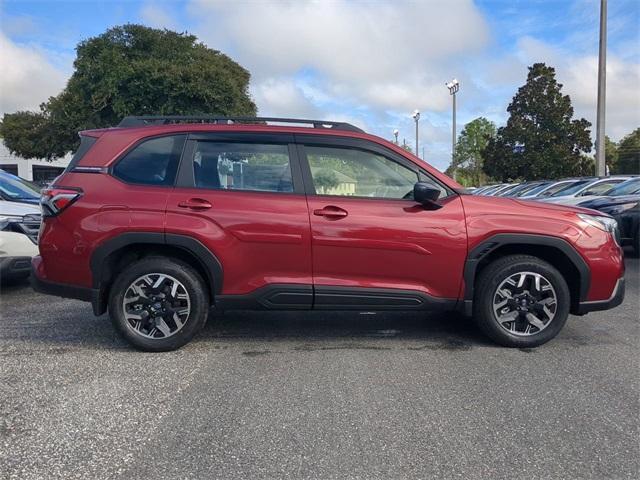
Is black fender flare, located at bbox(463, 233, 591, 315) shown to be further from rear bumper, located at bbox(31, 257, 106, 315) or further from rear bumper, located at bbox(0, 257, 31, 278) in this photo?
rear bumper, located at bbox(0, 257, 31, 278)

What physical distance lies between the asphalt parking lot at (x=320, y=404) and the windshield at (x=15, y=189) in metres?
2.89

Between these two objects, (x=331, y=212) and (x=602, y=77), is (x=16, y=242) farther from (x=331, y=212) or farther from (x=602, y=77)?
(x=602, y=77)

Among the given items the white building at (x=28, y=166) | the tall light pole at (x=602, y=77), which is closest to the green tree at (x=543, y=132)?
the tall light pole at (x=602, y=77)

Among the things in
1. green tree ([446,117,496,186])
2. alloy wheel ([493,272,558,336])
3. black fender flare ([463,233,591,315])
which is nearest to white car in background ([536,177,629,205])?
black fender flare ([463,233,591,315])

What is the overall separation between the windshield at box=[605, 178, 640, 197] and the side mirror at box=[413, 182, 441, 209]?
8532 millimetres

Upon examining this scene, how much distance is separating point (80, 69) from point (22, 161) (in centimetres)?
2538

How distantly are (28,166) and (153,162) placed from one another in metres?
51.2

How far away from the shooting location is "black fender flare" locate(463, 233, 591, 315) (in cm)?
466

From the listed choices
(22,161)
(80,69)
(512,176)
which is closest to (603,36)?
(512,176)

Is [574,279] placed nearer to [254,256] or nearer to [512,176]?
[254,256]

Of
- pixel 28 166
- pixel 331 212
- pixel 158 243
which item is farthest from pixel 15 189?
pixel 28 166

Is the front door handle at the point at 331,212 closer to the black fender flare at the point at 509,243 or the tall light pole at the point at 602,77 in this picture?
the black fender flare at the point at 509,243

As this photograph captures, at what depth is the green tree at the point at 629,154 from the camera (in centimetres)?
6381

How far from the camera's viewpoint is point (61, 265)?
15.3 ft
